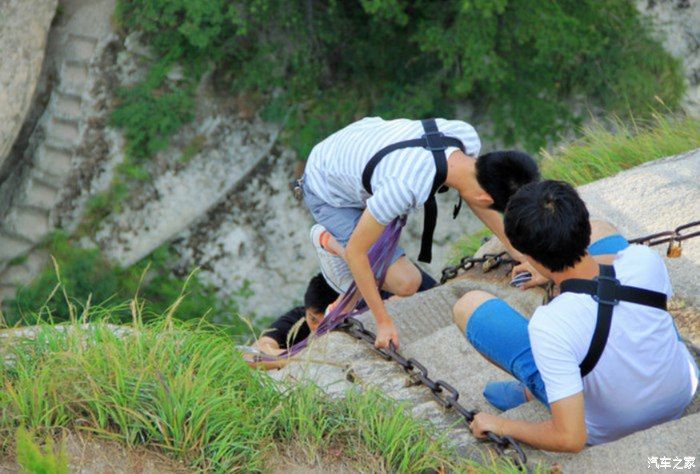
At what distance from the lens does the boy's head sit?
523 centimetres

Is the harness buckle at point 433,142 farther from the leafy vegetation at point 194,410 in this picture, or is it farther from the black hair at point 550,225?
the leafy vegetation at point 194,410

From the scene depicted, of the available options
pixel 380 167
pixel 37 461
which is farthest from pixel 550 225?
pixel 37 461

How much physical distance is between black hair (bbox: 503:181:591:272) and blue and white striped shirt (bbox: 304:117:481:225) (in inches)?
37.4

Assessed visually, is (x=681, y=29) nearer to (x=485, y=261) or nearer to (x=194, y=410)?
(x=485, y=261)

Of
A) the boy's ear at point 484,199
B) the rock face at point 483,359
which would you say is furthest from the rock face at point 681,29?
the boy's ear at point 484,199

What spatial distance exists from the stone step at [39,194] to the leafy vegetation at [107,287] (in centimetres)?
39

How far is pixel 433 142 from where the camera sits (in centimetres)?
404

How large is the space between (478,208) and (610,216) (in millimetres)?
1289

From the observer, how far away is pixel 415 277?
496 centimetres

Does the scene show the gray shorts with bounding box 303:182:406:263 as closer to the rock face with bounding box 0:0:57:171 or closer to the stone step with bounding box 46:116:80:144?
the rock face with bounding box 0:0:57:171

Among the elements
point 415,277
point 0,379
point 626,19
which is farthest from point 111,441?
point 626,19

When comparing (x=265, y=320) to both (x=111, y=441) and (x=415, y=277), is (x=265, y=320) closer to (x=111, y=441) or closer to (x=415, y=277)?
(x=415, y=277)

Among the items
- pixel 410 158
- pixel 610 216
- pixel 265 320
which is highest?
pixel 410 158

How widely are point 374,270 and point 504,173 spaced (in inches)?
44.9
